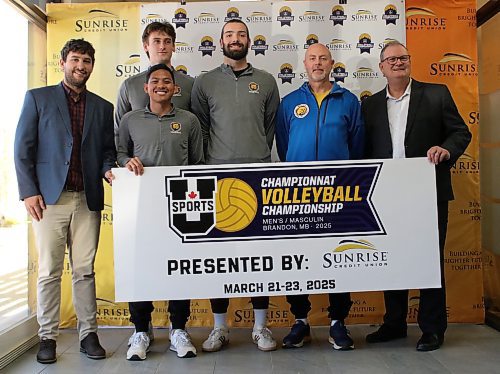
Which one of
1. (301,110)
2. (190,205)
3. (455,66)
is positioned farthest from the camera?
(455,66)

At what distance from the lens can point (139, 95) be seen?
3.36 metres

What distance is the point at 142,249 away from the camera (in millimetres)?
2941

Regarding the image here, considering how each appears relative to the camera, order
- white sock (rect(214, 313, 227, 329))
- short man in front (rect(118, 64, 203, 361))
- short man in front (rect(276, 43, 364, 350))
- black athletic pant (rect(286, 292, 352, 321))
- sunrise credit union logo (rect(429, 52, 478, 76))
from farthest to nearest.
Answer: sunrise credit union logo (rect(429, 52, 478, 76)) < white sock (rect(214, 313, 227, 329)) < black athletic pant (rect(286, 292, 352, 321)) < short man in front (rect(276, 43, 364, 350)) < short man in front (rect(118, 64, 203, 361))

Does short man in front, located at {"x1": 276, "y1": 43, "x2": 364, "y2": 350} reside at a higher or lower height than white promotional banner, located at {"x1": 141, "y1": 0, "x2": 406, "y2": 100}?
lower

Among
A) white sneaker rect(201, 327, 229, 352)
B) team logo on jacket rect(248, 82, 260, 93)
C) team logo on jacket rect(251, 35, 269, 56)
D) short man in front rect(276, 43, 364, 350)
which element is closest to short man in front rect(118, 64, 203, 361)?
white sneaker rect(201, 327, 229, 352)

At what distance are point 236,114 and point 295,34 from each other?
1.08 meters

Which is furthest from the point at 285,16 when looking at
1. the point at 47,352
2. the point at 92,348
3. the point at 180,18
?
the point at 47,352

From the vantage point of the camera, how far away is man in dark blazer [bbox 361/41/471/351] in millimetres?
3207

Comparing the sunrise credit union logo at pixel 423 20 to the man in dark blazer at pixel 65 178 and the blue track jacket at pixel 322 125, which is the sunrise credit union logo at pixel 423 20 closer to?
the blue track jacket at pixel 322 125

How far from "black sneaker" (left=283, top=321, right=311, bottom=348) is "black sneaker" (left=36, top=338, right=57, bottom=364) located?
135 centimetres

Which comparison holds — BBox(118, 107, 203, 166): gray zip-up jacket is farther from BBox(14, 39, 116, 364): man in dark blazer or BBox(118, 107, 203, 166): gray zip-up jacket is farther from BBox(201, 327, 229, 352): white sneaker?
BBox(201, 327, 229, 352): white sneaker

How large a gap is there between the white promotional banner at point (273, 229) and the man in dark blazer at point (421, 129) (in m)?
0.25

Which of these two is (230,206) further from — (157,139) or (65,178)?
(65,178)

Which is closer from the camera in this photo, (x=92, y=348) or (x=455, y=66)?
(x=92, y=348)
